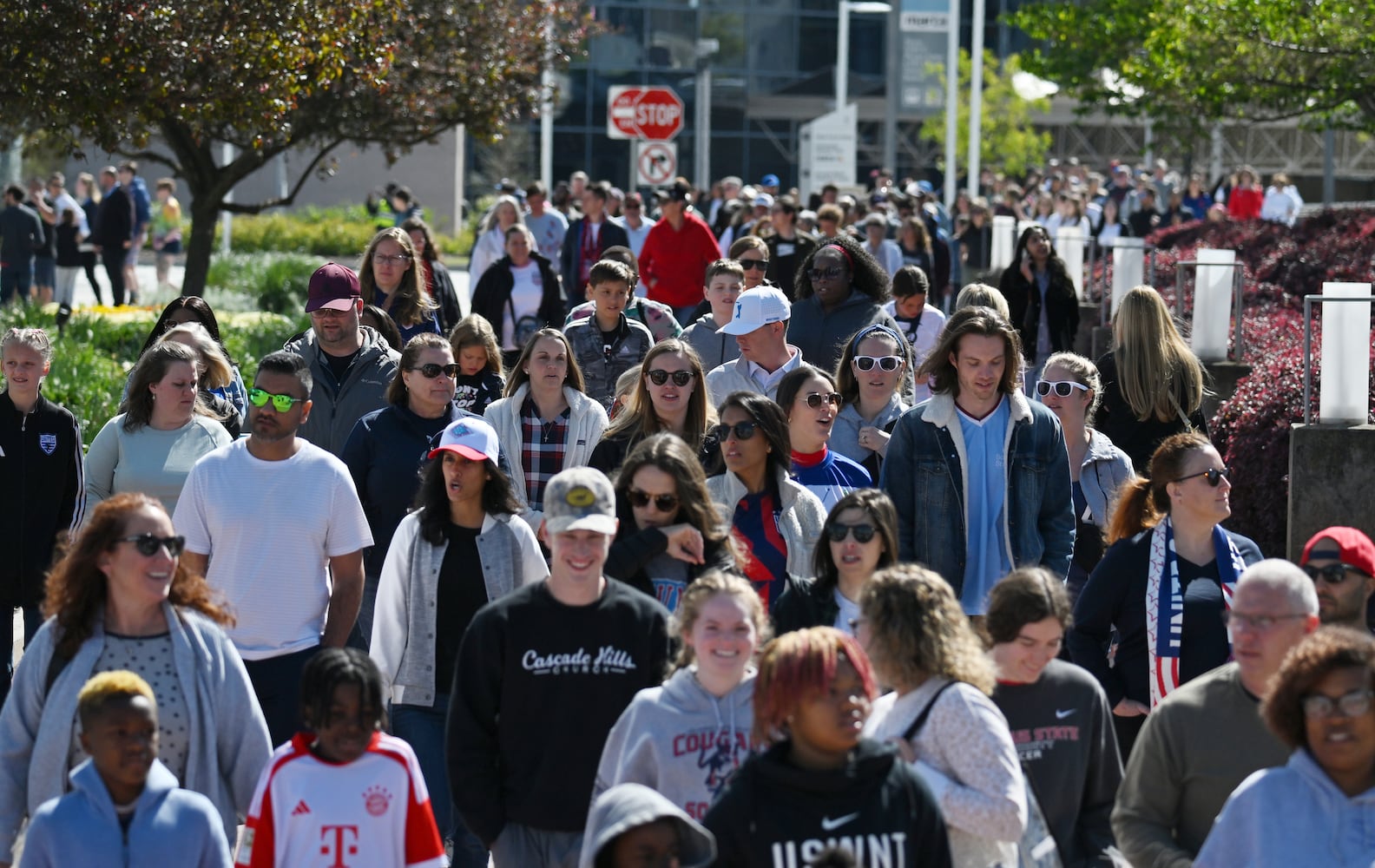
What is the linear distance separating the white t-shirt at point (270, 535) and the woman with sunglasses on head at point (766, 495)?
130 cm

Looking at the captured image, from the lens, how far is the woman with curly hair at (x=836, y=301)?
32.3 feet

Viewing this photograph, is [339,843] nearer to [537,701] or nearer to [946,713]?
[537,701]

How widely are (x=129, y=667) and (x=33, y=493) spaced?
3083 millimetres

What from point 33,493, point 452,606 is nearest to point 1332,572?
point 452,606

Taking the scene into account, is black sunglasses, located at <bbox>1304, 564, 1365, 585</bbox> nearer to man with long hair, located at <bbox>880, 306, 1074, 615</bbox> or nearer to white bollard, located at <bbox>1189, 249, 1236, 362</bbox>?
man with long hair, located at <bbox>880, 306, 1074, 615</bbox>

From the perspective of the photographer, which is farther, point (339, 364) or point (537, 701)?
point (339, 364)

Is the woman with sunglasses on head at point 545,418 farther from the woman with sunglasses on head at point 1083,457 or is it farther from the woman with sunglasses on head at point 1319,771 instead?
the woman with sunglasses on head at point 1319,771

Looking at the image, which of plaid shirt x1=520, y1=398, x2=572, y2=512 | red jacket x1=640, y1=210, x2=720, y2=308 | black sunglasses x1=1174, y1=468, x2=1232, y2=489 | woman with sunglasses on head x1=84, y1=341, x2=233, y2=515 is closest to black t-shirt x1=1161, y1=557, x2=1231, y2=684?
black sunglasses x1=1174, y1=468, x2=1232, y2=489

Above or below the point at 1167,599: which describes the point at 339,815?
below

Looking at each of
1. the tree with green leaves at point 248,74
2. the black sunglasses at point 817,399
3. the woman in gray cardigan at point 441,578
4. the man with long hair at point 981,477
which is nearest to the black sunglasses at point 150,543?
the woman in gray cardigan at point 441,578

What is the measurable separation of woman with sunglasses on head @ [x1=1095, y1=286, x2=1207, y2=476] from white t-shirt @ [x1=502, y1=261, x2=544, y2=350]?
5.90 meters

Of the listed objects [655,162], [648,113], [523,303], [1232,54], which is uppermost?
[1232,54]

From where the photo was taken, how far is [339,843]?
15.3 feet

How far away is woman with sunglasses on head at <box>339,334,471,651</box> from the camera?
7441 millimetres
